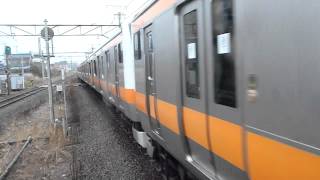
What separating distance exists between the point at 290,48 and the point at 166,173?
4990 mm

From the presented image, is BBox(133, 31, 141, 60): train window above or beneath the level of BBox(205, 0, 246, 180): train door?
above

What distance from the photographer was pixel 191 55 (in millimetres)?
4609

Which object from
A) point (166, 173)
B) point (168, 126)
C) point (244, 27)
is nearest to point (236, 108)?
point (244, 27)

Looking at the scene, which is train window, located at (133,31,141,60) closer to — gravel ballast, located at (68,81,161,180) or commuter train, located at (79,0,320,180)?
commuter train, located at (79,0,320,180)

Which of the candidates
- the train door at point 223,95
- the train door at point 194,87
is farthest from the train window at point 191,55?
the train door at point 223,95

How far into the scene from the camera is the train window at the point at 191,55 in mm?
4415

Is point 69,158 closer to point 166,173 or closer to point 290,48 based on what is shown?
point 166,173

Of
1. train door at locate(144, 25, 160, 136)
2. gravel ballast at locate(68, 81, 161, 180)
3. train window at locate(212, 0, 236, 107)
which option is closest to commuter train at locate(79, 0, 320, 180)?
train window at locate(212, 0, 236, 107)

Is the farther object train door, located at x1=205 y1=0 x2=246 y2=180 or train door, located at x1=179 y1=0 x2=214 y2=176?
train door, located at x1=179 y1=0 x2=214 y2=176

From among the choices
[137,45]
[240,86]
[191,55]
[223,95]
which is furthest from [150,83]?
[240,86]

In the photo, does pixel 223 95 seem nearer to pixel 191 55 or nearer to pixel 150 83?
pixel 191 55

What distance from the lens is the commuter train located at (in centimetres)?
243

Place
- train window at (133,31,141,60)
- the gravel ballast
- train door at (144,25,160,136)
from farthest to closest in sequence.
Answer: the gravel ballast < train window at (133,31,141,60) < train door at (144,25,160,136)

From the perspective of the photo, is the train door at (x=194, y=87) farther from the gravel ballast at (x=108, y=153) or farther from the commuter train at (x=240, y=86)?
the gravel ballast at (x=108, y=153)
